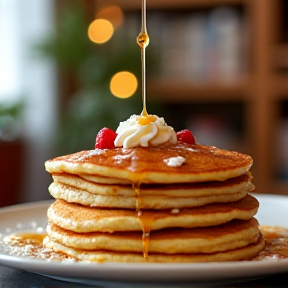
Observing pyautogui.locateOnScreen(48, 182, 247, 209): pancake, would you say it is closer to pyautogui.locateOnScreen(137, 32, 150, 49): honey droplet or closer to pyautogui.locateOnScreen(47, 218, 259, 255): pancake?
pyautogui.locateOnScreen(47, 218, 259, 255): pancake

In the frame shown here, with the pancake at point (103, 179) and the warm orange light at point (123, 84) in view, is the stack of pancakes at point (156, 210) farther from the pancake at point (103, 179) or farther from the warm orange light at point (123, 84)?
the warm orange light at point (123, 84)

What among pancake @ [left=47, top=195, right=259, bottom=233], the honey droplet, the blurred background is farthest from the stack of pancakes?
the blurred background

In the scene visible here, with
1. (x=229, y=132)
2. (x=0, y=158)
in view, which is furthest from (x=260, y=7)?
(x=0, y=158)

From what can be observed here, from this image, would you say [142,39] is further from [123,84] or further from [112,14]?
[112,14]

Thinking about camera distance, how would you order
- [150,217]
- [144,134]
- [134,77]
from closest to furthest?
[150,217] < [144,134] < [134,77]

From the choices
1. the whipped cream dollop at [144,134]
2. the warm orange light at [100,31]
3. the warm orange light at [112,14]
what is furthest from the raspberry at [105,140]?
the warm orange light at [112,14]

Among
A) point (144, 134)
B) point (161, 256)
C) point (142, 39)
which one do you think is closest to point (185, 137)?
point (144, 134)
